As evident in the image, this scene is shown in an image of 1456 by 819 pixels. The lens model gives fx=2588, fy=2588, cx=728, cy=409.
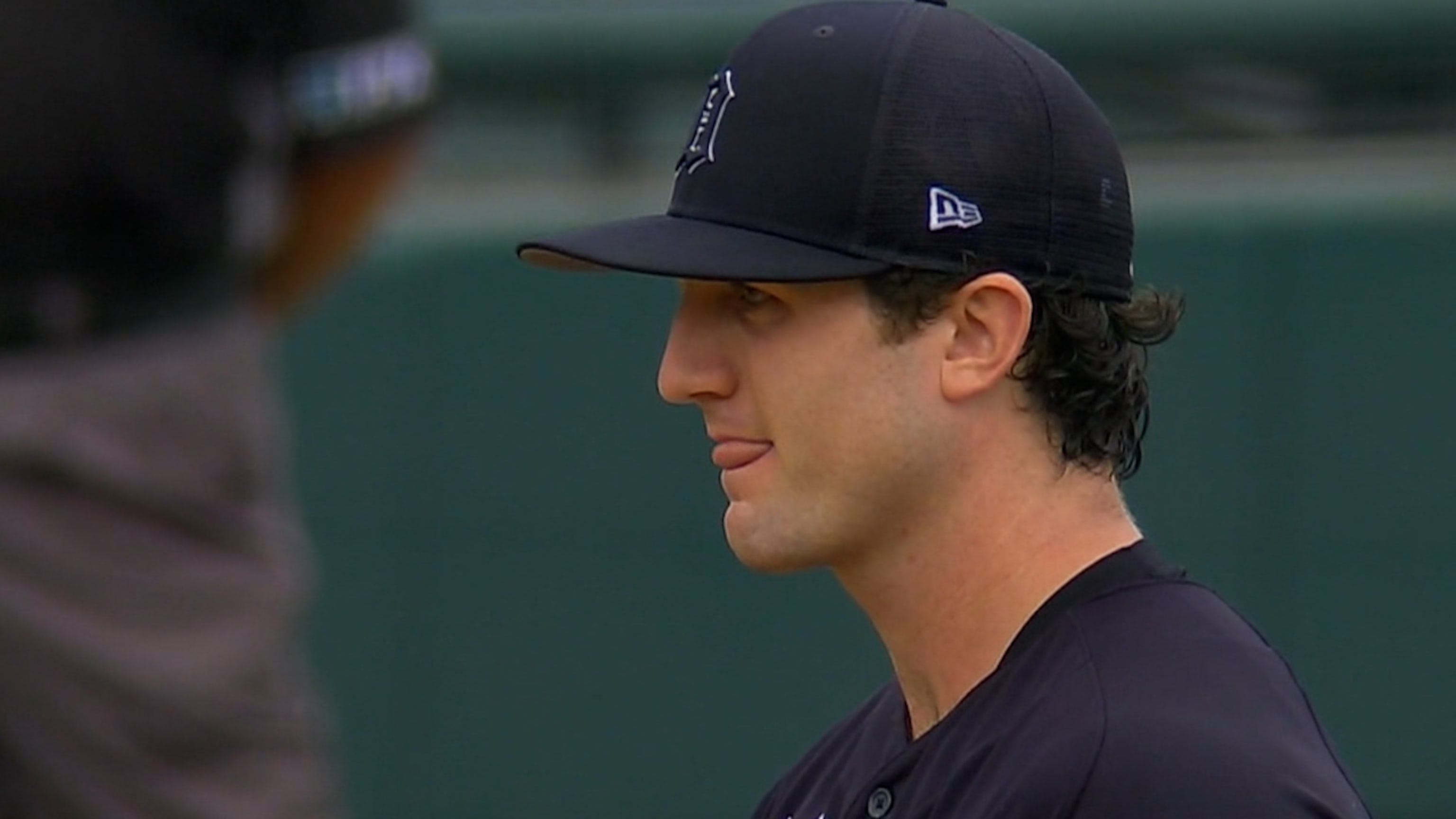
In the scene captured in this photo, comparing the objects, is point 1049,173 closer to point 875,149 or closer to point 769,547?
point 875,149

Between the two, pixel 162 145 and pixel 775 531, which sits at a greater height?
pixel 162 145

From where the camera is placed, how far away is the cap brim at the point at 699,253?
214 cm

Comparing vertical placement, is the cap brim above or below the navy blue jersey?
above

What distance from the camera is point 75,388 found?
191 cm

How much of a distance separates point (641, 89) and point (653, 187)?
0.23m

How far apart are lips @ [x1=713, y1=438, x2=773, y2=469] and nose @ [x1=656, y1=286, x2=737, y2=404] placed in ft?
0.14

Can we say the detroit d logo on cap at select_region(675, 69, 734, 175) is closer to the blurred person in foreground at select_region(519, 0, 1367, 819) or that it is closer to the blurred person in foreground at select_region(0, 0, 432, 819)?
the blurred person in foreground at select_region(519, 0, 1367, 819)

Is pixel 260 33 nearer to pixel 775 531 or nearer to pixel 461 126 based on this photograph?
pixel 775 531

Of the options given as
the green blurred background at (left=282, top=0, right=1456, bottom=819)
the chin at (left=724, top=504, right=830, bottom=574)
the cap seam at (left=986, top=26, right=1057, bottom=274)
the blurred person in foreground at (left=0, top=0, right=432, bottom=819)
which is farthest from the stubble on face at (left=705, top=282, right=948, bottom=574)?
the green blurred background at (left=282, top=0, right=1456, bottom=819)

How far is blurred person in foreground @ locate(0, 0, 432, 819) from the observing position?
186 cm

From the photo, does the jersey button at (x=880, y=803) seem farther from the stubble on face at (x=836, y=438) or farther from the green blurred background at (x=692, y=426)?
the green blurred background at (x=692, y=426)

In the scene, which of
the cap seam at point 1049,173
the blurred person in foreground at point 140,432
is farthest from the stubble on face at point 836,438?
the blurred person in foreground at point 140,432

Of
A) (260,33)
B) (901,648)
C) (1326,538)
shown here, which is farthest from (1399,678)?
(260,33)

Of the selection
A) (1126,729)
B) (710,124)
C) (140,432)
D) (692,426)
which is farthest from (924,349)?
(692,426)
